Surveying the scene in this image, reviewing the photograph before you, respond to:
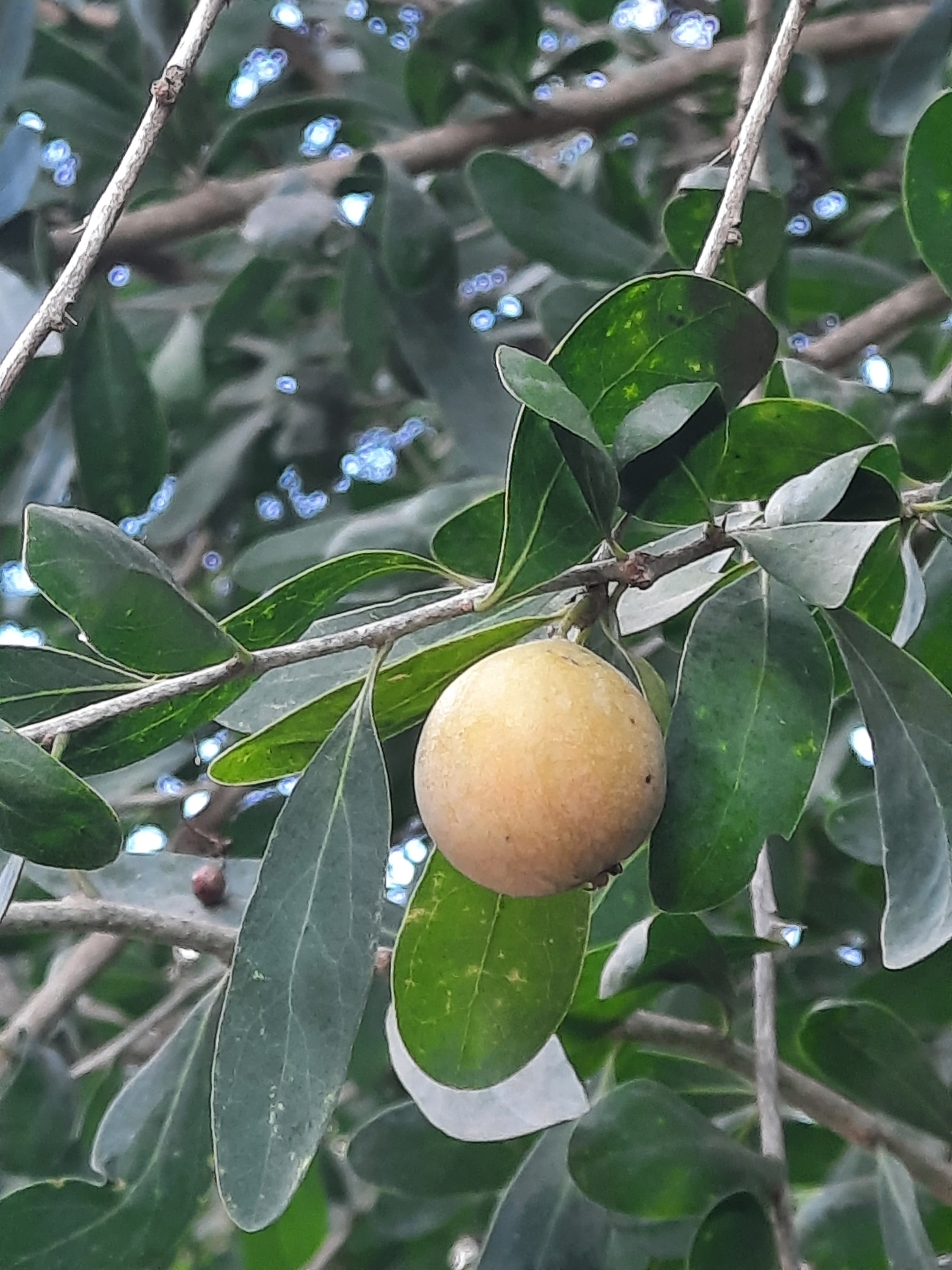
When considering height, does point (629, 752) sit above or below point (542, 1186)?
above

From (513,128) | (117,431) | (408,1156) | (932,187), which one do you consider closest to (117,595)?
(932,187)

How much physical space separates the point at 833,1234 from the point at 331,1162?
0.57 meters

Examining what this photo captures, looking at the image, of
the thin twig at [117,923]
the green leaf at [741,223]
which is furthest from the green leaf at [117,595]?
the green leaf at [741,223]

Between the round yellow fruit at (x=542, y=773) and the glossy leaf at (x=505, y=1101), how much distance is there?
23 cm

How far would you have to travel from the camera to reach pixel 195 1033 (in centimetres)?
102

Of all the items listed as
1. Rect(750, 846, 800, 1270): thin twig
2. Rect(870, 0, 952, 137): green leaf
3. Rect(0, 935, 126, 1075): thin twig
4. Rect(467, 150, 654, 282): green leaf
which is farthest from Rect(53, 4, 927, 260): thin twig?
Rect(750, 846, 800, 1270): thin twig

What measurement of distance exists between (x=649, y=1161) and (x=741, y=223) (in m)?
0.61

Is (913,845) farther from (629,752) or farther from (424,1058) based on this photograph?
(424,1058)

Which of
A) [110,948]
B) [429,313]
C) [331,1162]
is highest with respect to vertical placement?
[429,313]

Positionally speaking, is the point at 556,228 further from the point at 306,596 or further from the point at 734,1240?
the point at 734,1240

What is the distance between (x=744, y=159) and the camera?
26.5 inches

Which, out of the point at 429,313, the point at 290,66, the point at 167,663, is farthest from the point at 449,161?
the point at 167,663

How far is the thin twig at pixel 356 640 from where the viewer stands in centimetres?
60

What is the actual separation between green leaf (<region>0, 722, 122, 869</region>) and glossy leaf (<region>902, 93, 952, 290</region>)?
1.73 ft
